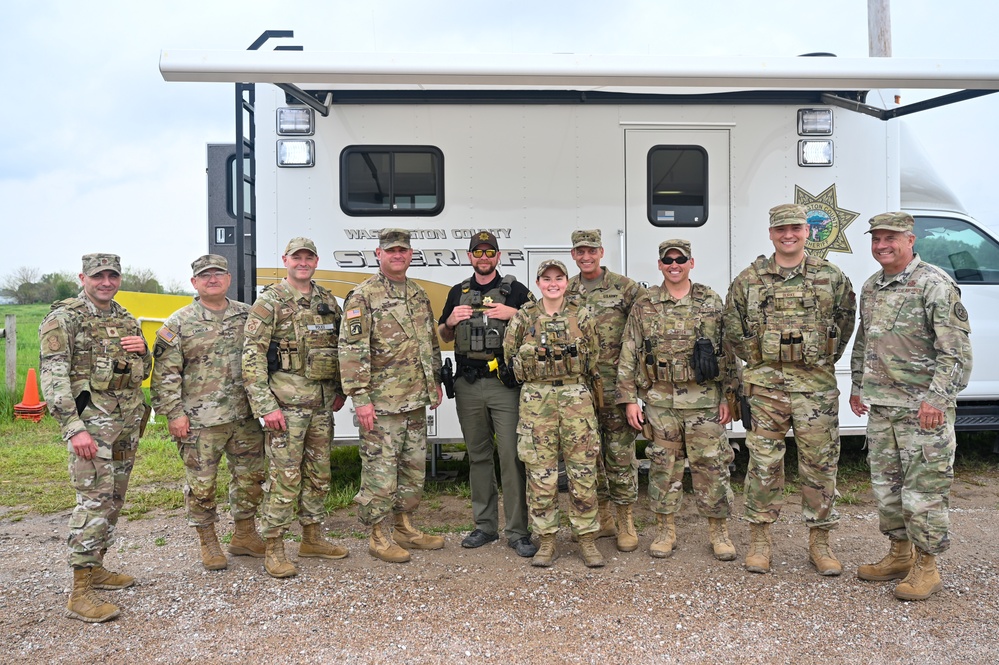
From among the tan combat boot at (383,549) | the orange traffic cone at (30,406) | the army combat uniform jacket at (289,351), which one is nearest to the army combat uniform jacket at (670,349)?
the tan combat boot at (383,549)

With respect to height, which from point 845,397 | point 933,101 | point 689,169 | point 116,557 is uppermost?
point 933,101

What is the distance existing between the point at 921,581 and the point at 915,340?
4.06 ft

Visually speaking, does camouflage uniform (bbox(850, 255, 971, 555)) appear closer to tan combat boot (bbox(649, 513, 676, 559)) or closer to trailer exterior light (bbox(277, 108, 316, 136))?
tan combat boot (bbox(649, 513, 676, 559))

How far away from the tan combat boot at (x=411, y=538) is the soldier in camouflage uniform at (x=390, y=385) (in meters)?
0.10

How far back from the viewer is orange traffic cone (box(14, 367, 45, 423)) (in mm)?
8320

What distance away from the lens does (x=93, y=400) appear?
11.5 feet

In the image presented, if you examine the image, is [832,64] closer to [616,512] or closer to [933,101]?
[933,101]

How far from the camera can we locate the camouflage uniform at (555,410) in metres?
3.86

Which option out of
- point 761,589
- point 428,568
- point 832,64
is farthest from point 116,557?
point 832,64

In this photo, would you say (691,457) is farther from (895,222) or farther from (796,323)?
(895,222)

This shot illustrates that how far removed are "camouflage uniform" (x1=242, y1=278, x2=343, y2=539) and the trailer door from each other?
2.24m

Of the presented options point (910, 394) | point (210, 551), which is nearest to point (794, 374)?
point (910, 394)

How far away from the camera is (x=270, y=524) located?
12.6 feet

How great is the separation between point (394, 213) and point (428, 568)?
2475 mm
